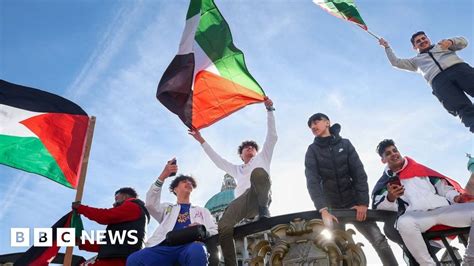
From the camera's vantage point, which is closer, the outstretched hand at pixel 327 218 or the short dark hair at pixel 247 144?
the outstretched hand at pixel 327 218

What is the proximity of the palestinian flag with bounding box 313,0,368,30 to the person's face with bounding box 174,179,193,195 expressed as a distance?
176 inches

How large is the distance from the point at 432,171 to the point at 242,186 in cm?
242

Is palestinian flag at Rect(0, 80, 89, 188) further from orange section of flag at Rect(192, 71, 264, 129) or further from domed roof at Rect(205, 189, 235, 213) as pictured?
domed roof at Rect(205, 189, 235, 213)

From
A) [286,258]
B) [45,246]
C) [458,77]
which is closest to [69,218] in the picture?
[45,246]

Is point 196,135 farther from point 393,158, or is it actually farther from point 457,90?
point 457,90

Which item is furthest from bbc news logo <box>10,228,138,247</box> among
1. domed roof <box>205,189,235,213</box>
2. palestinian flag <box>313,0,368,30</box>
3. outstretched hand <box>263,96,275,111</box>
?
domed roof <box>205,189,235,213</box>

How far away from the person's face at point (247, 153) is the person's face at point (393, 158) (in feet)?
6.51

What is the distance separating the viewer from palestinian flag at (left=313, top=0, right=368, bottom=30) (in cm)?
905

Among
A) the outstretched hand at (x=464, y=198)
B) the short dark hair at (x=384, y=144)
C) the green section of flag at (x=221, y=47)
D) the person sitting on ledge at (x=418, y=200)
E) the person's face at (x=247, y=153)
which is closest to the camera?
the person sitting on ledge at (x=418, y=200)

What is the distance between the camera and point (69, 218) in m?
6.64

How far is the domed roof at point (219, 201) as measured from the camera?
62675 millimetres

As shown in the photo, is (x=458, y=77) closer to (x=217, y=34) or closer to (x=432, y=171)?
(x=432, y=171)

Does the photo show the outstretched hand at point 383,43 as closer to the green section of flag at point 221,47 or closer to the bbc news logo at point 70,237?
the green section of flag at point 221,47

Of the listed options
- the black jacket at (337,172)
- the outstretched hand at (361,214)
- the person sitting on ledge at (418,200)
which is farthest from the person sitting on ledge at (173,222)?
the person sitting on ledge at (418,200)
